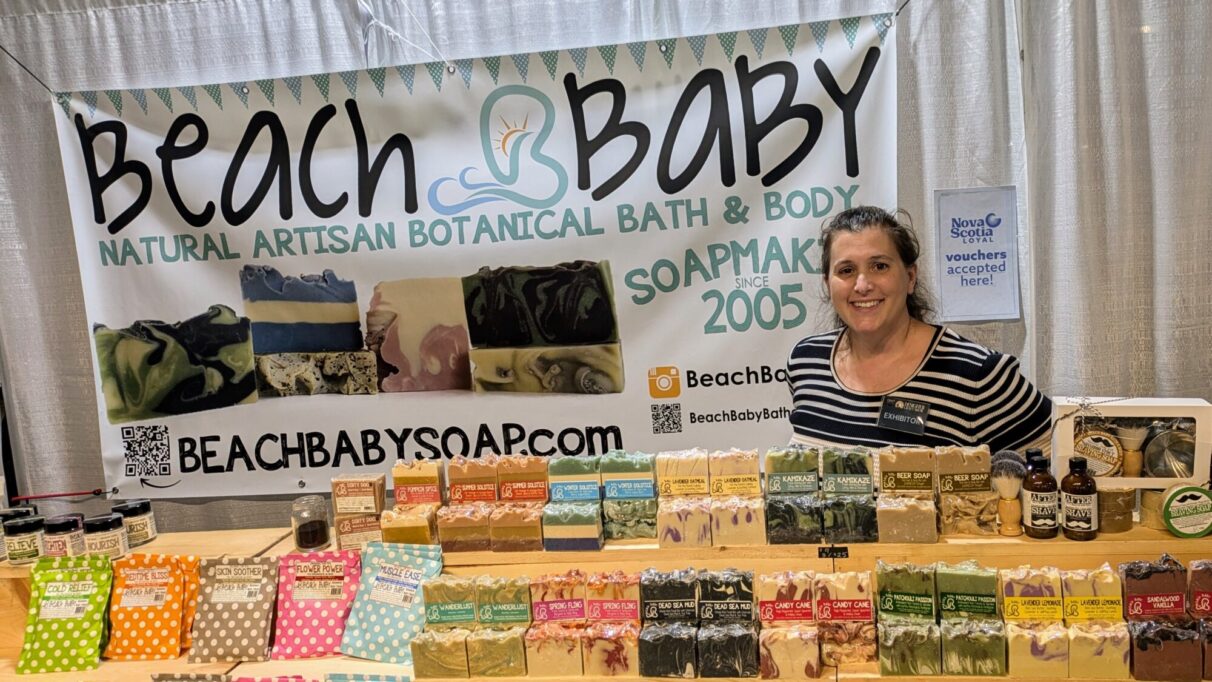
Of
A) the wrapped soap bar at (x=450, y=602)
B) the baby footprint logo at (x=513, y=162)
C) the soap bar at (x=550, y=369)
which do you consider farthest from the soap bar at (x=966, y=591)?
the baby footprint logo at (x=513, y=162)

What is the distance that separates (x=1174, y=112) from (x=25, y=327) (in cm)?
396

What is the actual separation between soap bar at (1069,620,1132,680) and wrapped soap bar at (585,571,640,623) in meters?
0.73

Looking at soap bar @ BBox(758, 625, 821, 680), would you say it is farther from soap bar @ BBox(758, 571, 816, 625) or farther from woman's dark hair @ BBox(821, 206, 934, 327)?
woman's dark hair @ BBox(821, 206, 934, 327)

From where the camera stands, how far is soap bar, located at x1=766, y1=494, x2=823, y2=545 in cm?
154

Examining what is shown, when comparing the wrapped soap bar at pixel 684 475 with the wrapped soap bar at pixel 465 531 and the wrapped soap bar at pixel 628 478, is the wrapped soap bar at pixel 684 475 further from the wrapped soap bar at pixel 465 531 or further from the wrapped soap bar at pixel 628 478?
the wrapped soap bar at pixel 465 531

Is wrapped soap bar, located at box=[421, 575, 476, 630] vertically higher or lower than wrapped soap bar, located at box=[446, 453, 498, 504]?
lower

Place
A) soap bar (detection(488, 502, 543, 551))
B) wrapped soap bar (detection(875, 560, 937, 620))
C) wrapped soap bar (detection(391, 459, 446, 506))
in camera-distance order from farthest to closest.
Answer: wrapped soap bar (detection(391, 459, 446, 506)) → soap bar (detection(488, 502, 543, 551)) → wrapped soap bar (detection(875, 560, 937, 620))

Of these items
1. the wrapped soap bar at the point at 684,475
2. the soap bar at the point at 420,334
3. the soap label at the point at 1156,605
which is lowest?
the soap label at the point at 1156,605

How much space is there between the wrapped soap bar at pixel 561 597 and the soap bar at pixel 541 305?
1284 mm

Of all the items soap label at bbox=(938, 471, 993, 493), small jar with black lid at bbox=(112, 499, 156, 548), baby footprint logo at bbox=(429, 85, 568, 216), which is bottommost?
small jar with black lid at bbox=(112, 499, 156, 548)

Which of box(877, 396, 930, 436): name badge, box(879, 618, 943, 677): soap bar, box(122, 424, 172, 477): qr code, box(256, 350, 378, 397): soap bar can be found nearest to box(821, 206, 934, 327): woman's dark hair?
box(877, 396, 930, 436): name badge

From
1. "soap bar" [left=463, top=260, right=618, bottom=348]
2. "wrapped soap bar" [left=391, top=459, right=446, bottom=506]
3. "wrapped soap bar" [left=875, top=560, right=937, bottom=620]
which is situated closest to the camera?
"wrapped soap bar" [left=875, top=560, right=937, bottom=620]

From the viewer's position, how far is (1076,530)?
147 centimetres

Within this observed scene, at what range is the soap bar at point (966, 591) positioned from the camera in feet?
4.54
